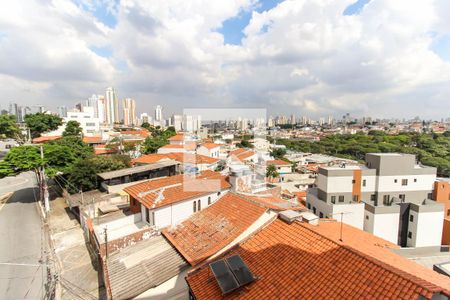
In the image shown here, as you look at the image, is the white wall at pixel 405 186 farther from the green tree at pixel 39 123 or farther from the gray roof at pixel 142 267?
the green tree at pixel 39 123

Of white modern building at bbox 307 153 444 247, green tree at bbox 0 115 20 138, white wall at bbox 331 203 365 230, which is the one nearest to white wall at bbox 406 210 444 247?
white modern building at bbox 307 153 444 247

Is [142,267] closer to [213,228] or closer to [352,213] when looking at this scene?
[213,228]

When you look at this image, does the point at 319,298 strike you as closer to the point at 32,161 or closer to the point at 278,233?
the point at 278,233

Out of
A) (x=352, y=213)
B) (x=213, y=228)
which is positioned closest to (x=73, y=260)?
(x=213, y=228)

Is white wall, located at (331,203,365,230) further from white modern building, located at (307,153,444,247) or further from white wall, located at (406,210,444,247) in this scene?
white wall, located at (406,210,444,247)

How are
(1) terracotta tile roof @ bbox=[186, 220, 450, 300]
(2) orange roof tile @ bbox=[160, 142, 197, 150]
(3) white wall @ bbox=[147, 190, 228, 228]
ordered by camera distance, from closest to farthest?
(1) terracotta tile roof @ bbox=[186, 220, 450, 300], (3) white wall @ bbox=[147, 190, 228, 228], (2) orange roof tile @ bbox=[160, 142, 197, 150]
